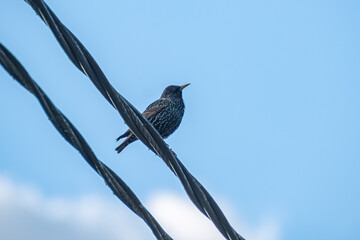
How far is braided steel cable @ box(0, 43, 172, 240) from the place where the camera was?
8.33 ft

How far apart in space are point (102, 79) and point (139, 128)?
0.35 m

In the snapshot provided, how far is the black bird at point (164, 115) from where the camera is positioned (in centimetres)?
766

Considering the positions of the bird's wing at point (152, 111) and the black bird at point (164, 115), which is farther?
the bird's wing at point (152, 111)

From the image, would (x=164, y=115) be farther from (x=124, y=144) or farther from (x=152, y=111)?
(x=124, y=144)

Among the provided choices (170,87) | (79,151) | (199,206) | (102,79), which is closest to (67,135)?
(79,151)

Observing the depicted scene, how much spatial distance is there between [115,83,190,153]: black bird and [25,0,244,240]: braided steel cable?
4.25 metres

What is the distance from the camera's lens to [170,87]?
8.45m

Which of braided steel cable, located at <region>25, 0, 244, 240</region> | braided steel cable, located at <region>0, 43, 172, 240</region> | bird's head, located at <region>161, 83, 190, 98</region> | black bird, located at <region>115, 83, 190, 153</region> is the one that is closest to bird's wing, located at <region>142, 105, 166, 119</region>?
black bird, located at <region>115, 83, 190, 153</region>

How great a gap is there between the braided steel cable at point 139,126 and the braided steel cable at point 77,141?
0.83ft

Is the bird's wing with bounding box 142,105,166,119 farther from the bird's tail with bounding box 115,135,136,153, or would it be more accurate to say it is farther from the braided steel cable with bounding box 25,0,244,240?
the braided steel cable with bounding box 25,0,244,240

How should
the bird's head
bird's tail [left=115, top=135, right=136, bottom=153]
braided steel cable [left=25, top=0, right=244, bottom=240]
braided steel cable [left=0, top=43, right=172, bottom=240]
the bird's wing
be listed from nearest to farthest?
braided steel cable [left=0, top=43, right=172, bottom=240]
braided steel cable [left=25, top=0, right=244, bottom=240]
bird's tail [left=115, top=135, right=136, bottom=153]
the bird's wing
the bird's head

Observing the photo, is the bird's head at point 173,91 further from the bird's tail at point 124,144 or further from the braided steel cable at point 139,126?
the braided steel cable at point 139,126

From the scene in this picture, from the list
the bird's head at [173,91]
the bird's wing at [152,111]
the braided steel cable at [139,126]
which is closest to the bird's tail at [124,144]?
the bird's wing at [152,111]

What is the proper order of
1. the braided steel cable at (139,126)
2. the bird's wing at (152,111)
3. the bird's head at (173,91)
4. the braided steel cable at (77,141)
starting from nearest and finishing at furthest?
the braided steel cable at (77,141)
the braided steel cable at (139,126)
the bird's wing at (152,111)
the bird's head at (173,91)
